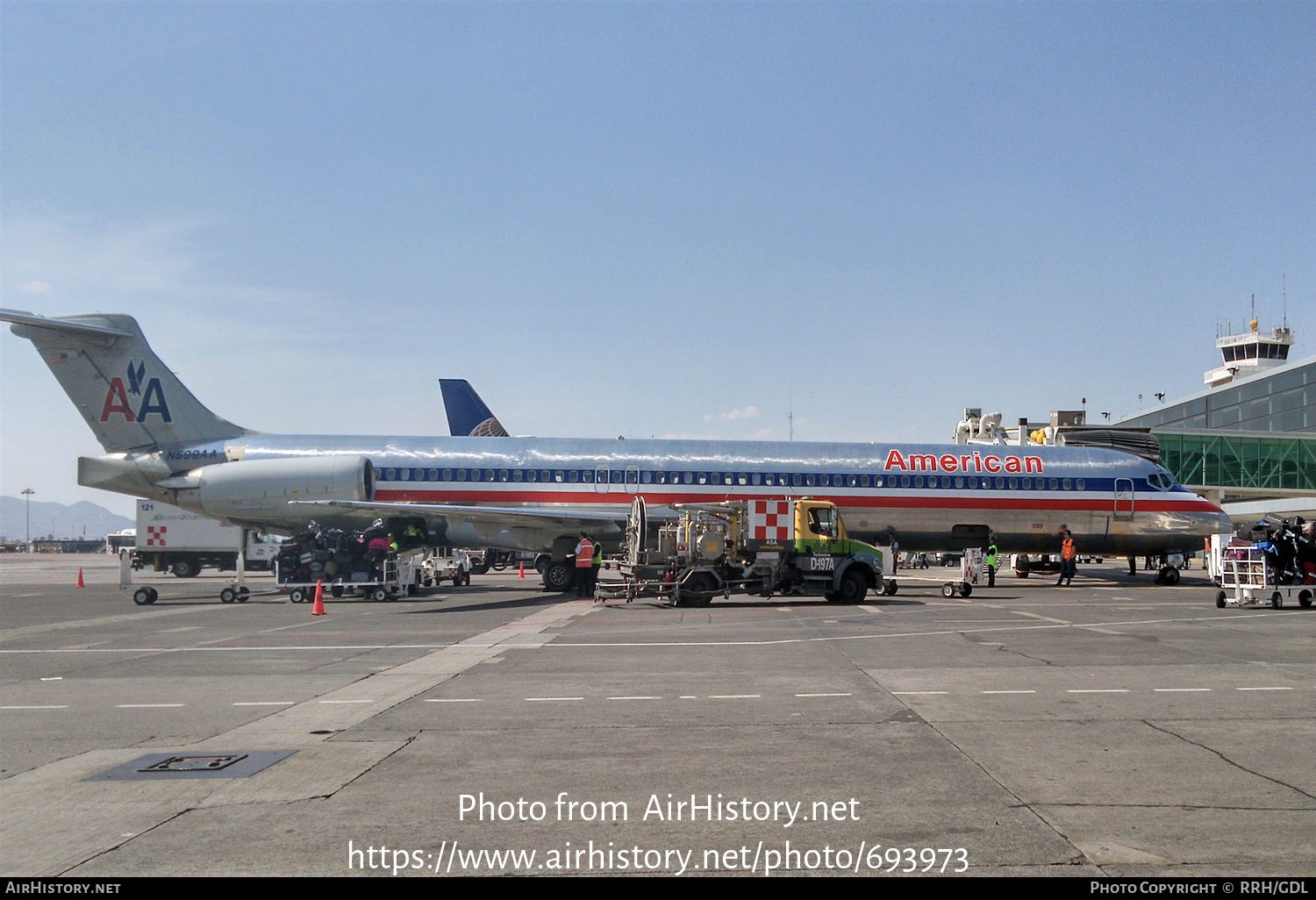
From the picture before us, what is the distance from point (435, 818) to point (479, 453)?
24.2 metres

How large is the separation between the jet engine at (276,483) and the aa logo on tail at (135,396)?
110 inches

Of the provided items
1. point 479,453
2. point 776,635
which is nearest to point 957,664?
point 776,635

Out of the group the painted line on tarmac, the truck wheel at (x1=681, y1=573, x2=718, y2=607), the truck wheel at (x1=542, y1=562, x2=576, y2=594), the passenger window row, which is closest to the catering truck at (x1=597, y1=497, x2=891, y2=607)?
the truck wheel at (x1=681, y1=573, x2=718, y2=607)

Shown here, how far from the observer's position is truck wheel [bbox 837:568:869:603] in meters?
23.7

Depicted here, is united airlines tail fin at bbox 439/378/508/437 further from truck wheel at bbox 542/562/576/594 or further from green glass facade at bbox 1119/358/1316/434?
green glass facade at bbox 1119/358/1316/434

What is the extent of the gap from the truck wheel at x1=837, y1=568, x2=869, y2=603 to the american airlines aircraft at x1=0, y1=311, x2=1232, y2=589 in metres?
5.30

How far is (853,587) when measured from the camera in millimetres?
23781

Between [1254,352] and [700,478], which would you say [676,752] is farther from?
[1254,352]

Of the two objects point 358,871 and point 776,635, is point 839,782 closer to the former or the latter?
point 358,871

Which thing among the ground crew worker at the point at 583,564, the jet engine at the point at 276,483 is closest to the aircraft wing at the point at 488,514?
the jet engine at the point at 276,483

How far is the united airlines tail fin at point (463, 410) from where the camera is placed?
50.8 m

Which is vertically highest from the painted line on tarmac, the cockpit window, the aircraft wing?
the cockpit window

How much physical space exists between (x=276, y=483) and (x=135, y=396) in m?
5.63

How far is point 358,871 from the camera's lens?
509cm
